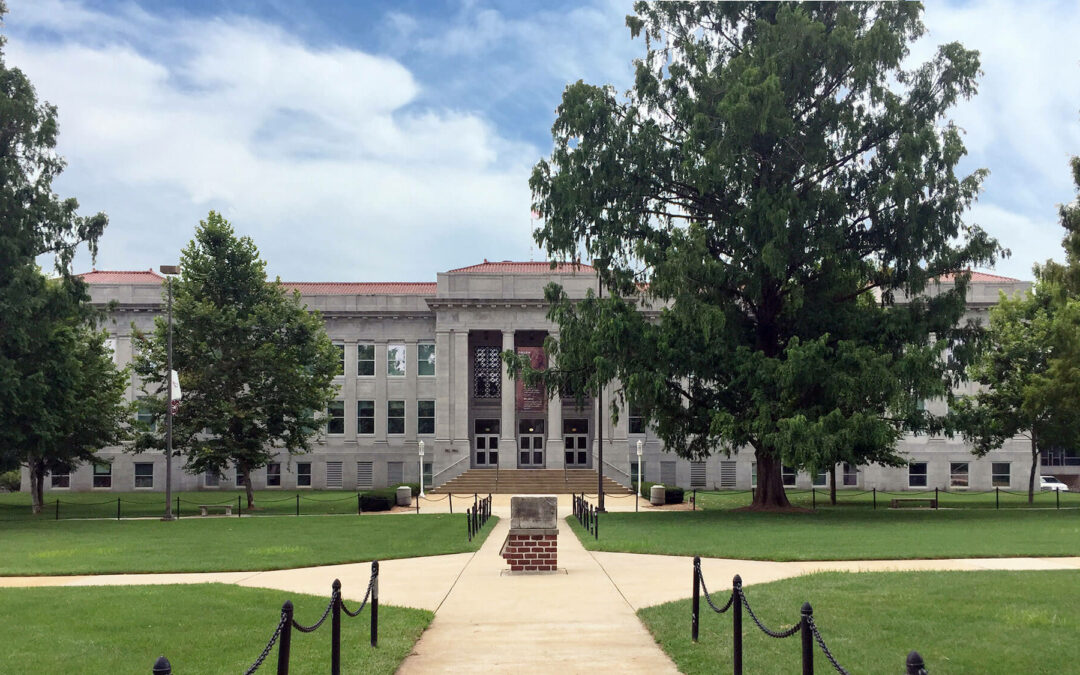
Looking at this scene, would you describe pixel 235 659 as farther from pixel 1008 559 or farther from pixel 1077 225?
pixel 1077 225

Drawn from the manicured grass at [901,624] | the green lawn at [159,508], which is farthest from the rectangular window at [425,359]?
the manicured grass at [901,624]

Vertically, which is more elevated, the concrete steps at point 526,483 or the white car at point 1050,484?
the concrete steps at point 526,483

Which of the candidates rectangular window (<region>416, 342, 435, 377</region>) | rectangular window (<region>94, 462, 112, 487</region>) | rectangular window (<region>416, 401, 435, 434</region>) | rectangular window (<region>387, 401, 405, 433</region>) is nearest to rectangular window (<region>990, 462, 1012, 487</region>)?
rectangular window (<region>416, 401, 435, 434</region>)

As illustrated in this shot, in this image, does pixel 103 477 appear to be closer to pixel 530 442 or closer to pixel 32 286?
pixel 530 442

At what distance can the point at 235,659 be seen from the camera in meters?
10.7

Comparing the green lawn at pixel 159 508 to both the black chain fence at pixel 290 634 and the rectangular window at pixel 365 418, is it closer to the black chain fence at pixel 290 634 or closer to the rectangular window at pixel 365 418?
the rectangular window at pixel 365 418

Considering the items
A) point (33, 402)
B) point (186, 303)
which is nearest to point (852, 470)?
point (186, 303)

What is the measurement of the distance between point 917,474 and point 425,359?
34245mm

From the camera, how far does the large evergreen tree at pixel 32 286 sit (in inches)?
1310

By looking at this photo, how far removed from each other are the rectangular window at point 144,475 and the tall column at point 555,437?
27531mm

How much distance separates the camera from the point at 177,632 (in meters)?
12.4

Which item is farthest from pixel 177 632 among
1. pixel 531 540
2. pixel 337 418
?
pixel 337 418

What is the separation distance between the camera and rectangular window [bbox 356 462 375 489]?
67438mm

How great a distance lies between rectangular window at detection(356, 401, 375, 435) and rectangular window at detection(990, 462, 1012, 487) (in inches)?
1654
